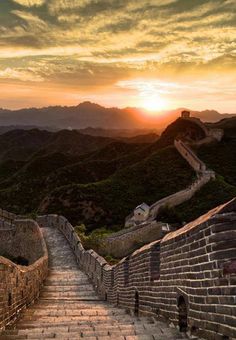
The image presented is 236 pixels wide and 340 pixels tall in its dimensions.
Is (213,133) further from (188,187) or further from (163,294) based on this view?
(163,294)

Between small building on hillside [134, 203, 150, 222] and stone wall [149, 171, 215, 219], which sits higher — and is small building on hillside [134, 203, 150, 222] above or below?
below

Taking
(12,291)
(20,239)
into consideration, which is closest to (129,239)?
(20,239)

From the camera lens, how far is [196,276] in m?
7.10

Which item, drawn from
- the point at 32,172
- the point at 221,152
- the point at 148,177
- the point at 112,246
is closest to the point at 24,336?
the point at 112,246

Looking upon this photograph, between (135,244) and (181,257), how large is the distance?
3641cm

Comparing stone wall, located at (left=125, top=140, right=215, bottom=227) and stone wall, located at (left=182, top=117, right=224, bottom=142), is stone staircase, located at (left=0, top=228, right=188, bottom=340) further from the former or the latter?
stone wall, located at (left=182, top=117, right=224, bottom=142)

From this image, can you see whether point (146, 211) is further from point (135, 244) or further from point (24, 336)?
point (24, 336)

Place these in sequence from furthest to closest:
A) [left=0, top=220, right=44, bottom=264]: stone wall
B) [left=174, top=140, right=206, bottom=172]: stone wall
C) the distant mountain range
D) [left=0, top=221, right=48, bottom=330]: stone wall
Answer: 1. [left=174, top=140, right=206, bottom=172]: stone wall
2. the distant mountain range
3. [left=0, top=220, right=44, bottom=264]: stone wall
4. [left=0, top=221, right=48, bottom=330]: stone wall

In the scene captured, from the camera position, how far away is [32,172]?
126938 mm

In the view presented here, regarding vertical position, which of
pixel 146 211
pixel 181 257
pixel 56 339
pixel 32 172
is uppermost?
pixel 32 172

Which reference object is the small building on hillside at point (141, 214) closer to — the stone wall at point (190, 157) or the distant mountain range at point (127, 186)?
the distant mountain range at point (127, 186)

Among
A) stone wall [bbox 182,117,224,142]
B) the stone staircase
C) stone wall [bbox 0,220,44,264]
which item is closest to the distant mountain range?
stone wall [bbox 182,117,224,142]

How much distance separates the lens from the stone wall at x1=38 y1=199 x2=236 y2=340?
20.1 ft

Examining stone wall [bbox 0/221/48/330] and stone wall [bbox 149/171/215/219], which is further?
stone wall [bbox 149/171/215/219]
